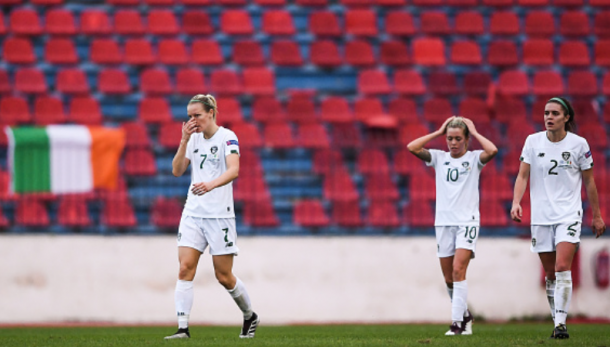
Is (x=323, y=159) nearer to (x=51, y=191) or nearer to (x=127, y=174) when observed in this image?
(x=127, y=174)

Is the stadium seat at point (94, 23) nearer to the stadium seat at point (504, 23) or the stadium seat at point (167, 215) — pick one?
the stadium seat at point (167, 215)

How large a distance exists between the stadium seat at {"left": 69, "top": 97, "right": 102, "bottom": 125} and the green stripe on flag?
96 cm

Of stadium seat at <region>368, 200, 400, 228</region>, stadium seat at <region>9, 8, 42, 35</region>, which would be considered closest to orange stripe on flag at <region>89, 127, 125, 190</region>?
stadium seat at <region>9, 8, 42, 35</region>

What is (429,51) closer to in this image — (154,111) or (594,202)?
(154,111)

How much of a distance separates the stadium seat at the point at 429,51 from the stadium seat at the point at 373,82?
70 cm

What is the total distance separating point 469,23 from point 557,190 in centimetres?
815

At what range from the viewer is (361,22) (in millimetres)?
14703

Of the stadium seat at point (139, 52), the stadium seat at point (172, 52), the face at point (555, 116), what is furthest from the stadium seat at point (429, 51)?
the face at point (555, 116)

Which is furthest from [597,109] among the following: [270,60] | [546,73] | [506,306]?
[270,60]

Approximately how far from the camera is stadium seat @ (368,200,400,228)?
40.2 feet

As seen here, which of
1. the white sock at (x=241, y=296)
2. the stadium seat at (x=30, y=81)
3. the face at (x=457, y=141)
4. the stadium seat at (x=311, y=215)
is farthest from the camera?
the stadium seat at (x=30, y=81)

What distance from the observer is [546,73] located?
1426 cm

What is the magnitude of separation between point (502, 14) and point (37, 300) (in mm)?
8736

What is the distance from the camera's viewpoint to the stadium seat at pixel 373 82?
45.6ft
